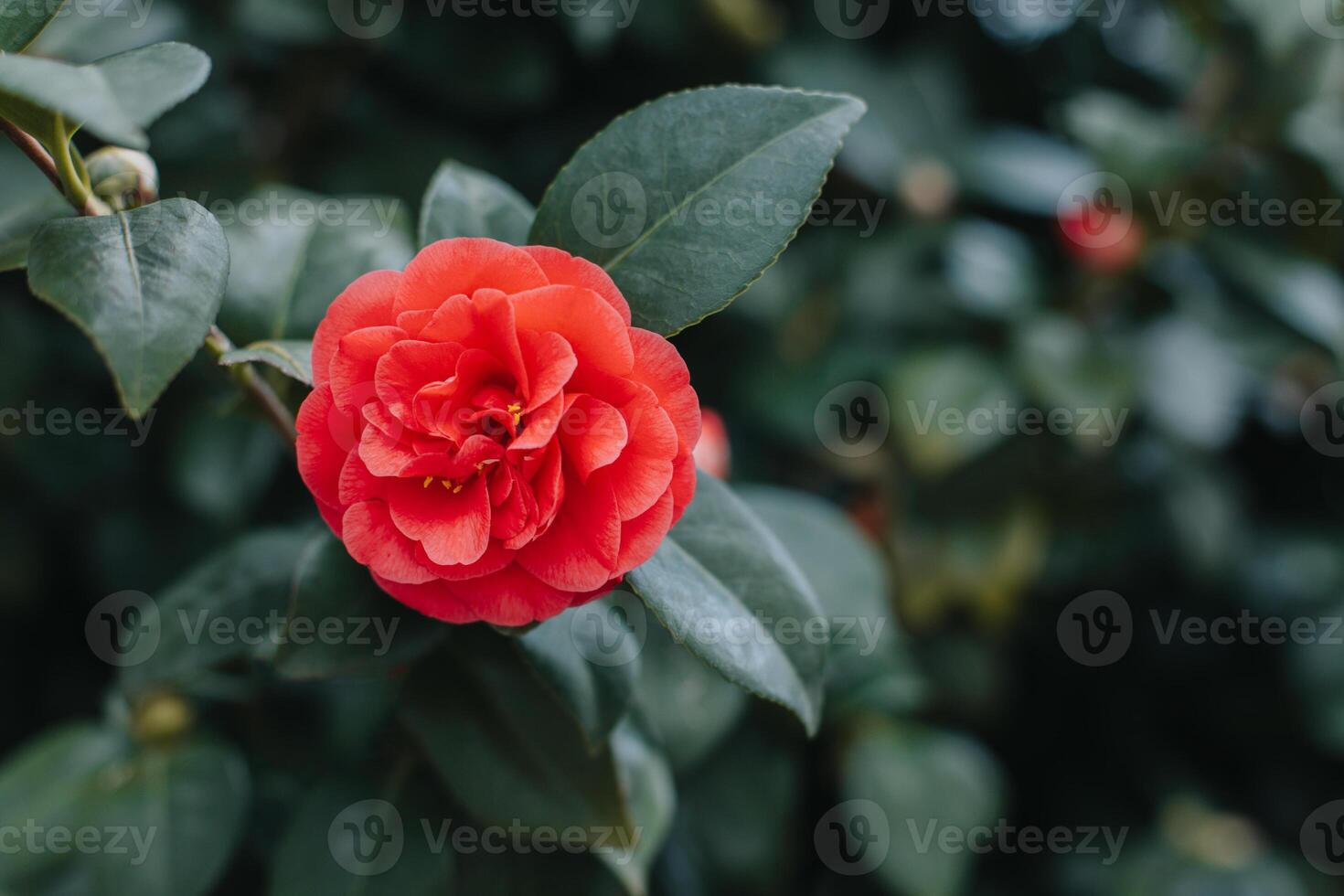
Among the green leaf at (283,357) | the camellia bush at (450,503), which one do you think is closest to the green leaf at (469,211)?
the camellia bush at (450,503)

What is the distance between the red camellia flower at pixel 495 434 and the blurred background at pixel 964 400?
0.51 meters

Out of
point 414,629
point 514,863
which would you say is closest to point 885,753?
point 514,863

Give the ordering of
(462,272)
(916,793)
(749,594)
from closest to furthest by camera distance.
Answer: (462,272), (749,594), (916,793)

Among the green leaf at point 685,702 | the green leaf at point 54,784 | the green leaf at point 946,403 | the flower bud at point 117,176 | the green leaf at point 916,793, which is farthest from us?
the green leaf at point 946,403

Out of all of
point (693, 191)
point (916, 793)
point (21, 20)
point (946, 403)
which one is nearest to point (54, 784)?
point (21, 20)

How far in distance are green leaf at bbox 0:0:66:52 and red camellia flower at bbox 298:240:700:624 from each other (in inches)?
8.5

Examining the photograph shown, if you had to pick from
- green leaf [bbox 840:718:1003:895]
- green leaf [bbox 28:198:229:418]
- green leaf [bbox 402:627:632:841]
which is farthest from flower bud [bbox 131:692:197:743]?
green leaf [bbox 840:718:1003:895]

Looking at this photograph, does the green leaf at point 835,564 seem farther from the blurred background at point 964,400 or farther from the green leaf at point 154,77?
the green leaf at point 154,77

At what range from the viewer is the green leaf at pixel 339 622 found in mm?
617

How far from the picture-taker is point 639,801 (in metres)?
0.82

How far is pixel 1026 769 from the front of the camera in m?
1.73

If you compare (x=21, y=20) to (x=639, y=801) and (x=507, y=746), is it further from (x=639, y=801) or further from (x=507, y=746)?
(x=639, y=801)

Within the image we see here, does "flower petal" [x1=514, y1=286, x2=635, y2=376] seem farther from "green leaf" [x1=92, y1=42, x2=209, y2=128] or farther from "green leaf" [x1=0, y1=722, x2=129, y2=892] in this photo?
"green leaf" [x1=0, y1=722, x2=129, y2=892]

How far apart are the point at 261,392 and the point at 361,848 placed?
1.26ft
